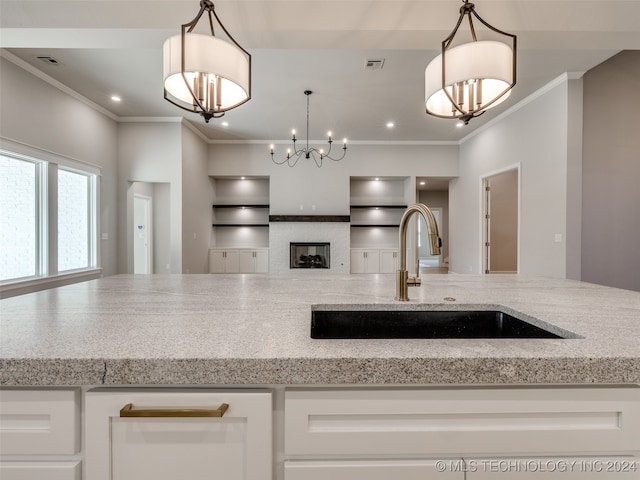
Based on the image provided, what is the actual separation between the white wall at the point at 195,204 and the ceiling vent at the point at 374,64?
11.8 ft

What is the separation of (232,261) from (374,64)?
5138 mm

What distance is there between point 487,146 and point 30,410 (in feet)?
21.8

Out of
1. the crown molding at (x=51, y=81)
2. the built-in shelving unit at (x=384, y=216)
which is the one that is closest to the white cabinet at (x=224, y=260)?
the built-in shelving unit at (x=384, y=216)

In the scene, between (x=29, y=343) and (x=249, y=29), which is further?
(x=249, y=29)

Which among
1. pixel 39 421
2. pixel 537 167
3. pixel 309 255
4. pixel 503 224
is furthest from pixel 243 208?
pixel 39 421

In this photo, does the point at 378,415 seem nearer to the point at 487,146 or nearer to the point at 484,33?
the point at 484,33

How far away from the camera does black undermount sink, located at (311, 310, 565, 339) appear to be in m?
1.18

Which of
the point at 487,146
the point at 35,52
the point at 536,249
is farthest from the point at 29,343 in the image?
the point at 487,146

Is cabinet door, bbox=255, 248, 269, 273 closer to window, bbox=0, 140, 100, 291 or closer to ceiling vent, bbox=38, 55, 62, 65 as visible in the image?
window, bbox=0, 140, 100, 291

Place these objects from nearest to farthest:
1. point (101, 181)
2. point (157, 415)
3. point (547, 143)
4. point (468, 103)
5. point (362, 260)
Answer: point (157, 415), point (468, 103), point (547, 143), point (101, 181), point (362, 260)

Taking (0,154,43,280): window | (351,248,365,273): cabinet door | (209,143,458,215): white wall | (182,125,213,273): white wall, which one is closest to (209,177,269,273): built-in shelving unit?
(182,125,213,273): white wall

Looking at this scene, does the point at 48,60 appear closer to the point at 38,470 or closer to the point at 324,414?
the point at 38,470

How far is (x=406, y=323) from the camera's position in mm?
1188

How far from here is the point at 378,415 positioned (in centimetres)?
67
